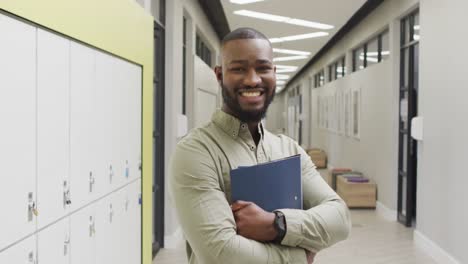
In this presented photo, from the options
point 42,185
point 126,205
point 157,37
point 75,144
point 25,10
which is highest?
point 157,37

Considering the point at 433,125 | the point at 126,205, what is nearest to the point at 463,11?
the point at 433,125

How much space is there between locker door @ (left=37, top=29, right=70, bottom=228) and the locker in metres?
0.08

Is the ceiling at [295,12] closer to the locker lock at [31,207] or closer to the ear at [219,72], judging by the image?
the locker lock at [31,207]

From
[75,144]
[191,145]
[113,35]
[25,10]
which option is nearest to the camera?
[191,145]

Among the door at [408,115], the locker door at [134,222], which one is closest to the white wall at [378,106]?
the door at [408,115]

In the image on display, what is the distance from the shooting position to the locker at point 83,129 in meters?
2.71

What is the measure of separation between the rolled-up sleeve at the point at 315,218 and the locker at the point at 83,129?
144 cm

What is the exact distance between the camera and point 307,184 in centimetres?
186

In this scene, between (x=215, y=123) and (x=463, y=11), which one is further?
(x=463, y=11)

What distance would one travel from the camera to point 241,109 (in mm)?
1602

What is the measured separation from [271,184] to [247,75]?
37 cm

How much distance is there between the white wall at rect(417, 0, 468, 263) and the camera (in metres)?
4.82

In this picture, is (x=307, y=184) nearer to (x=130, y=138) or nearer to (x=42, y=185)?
(x=42, y=185)

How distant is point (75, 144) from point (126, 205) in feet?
3.89
